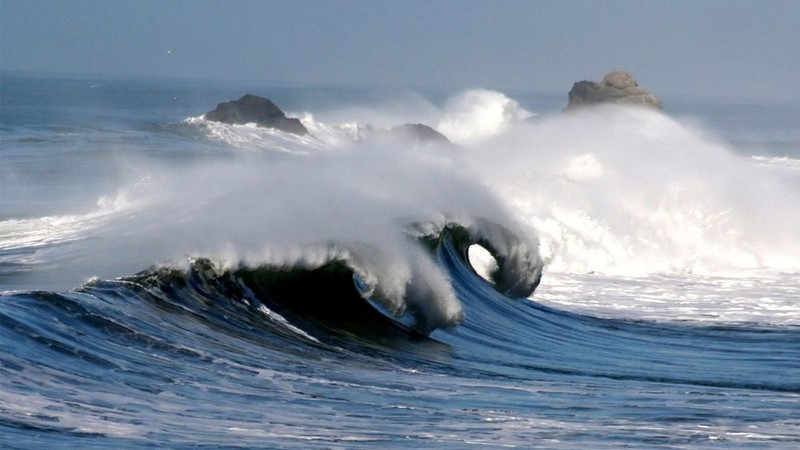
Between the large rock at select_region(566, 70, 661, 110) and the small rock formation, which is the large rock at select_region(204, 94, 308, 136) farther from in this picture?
the large rock at select_region(566, 70, 661, 110)

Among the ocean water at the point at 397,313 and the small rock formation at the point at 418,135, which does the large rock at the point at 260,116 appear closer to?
the small rock formation at the point at 418,135

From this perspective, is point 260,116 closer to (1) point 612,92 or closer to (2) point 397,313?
(1) point 612,92

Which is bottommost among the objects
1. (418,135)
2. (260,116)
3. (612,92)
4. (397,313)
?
(397,313)

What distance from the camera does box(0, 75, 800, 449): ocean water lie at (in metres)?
7.14

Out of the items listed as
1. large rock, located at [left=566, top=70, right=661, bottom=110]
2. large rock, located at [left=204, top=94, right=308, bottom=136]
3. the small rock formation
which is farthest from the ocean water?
large rock, located at [left=566, top=70, right=661, bottom=110]

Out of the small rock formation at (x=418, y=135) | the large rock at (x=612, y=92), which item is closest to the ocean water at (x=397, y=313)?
the small rock formation at (x=418, y=135)

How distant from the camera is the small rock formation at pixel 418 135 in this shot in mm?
44906

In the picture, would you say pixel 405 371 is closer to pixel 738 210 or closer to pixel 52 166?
pixel 738 210

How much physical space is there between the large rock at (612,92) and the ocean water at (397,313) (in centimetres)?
2714

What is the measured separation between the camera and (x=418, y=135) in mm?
46344

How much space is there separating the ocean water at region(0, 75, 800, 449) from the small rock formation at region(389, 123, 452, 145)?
19441 mm

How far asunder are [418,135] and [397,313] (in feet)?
115

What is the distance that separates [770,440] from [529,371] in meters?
3.37

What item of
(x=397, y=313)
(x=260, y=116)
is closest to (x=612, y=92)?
(x=260, y=116)
